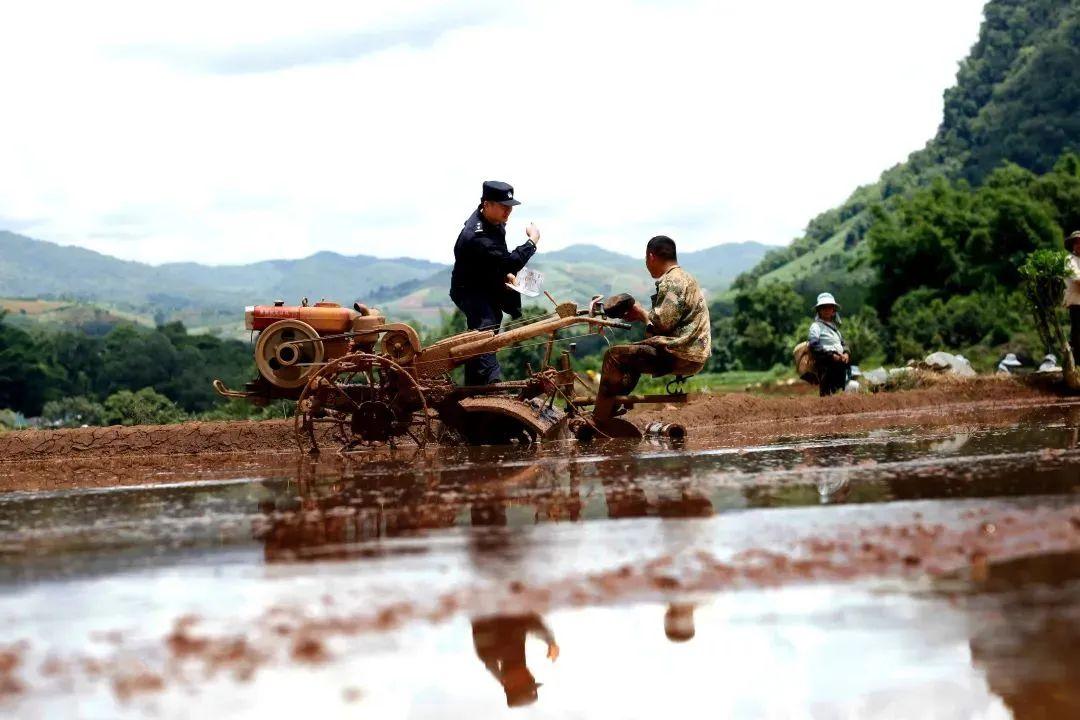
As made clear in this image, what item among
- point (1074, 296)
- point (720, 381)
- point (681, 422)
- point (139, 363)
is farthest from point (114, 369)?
point (1074, 296)

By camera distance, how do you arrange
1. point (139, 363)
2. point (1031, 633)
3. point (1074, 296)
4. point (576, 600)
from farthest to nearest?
point (139, 363)
point (1074, 296)
point (576, 600)
point (1031, 633)

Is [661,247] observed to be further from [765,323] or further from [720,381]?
[765,323]

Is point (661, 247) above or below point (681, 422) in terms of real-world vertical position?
above

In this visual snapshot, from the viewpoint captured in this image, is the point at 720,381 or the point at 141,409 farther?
the point at 720,381

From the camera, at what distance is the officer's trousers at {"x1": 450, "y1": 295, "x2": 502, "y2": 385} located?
13.5 m

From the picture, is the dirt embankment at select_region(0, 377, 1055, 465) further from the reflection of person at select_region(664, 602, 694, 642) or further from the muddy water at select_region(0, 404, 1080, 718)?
the reflection of person at select_region(664, 602, 694, 642)

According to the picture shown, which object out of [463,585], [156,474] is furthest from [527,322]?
[463,585]

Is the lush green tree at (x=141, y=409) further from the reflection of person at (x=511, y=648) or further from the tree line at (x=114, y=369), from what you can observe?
the reflection of person at (x=511, y=648)

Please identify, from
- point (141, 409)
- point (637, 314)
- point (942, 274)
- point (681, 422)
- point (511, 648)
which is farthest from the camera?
point (942, 274)

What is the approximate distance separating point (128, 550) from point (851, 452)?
A: 5.42m

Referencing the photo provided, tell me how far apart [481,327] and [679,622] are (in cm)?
896

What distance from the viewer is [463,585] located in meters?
Answer: 5.58

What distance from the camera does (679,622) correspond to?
479 cm

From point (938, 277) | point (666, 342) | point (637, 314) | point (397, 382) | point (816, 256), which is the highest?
point (816, 256)
